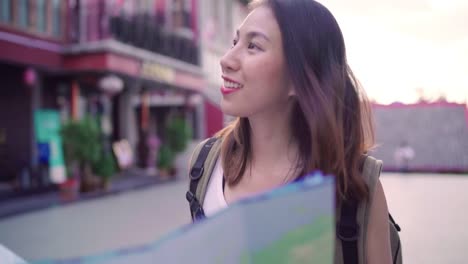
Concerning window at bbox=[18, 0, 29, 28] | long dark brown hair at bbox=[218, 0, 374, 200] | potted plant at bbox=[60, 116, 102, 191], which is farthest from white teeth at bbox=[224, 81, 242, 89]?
window at bbox=[18, 0, 29, 28]

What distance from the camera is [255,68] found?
0.93 metres

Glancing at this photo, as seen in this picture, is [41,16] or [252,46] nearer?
[252,46]

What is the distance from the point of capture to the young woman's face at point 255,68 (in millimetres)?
932

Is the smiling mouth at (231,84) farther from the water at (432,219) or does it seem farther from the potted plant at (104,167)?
the potted plant at (104,167)

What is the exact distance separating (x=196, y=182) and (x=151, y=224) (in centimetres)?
557

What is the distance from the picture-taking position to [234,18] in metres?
22.0

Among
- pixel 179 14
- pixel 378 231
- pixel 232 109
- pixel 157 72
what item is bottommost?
pixel 378 231

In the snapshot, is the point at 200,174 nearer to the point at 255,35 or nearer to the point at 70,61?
the point at 255,35

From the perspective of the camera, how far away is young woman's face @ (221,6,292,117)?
93 centimetres

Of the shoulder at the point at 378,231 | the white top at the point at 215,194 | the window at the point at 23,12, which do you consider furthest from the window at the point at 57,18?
the shoulder at the point at 378,231

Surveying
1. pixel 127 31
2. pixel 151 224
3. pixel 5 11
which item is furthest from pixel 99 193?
pixel 127 31

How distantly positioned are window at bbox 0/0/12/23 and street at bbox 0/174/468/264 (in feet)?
12.5

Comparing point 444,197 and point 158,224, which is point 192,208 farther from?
point 444,197

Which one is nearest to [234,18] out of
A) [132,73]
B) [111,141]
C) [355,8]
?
[111,141]
